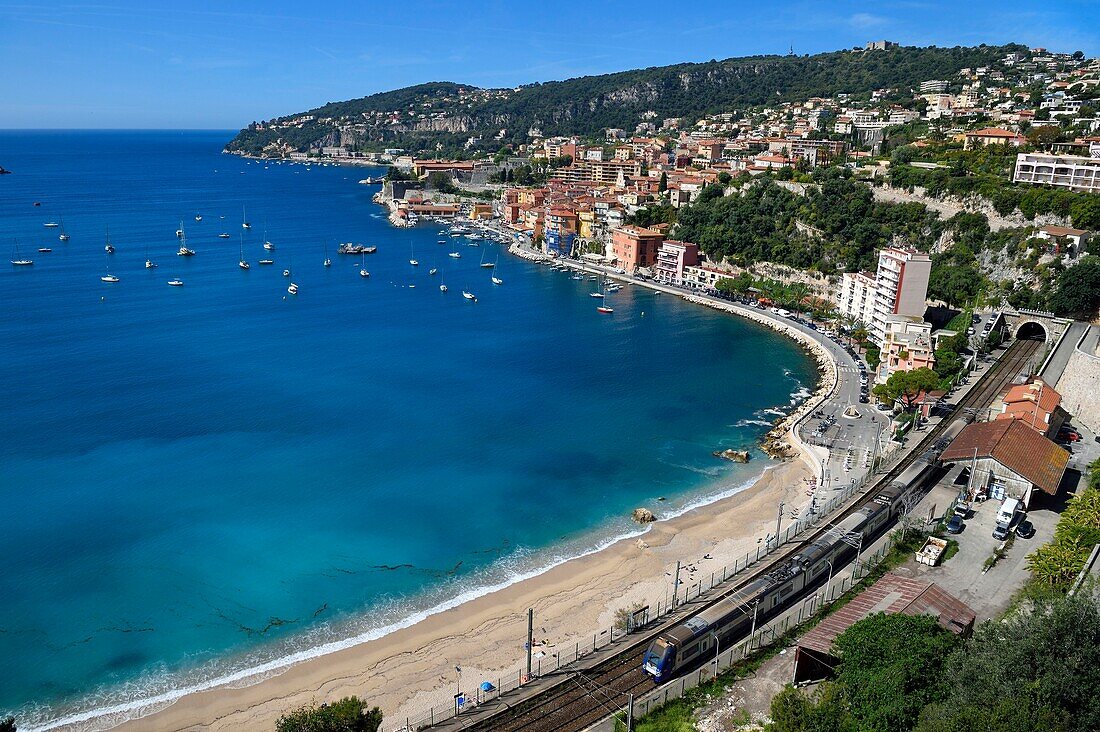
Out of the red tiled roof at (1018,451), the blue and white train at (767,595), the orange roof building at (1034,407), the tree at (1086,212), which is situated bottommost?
the blue and white train at (767,595)

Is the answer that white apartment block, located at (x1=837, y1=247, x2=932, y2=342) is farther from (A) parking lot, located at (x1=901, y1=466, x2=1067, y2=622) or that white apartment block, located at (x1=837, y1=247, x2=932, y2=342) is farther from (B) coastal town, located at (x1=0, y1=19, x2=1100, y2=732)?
(A) parking lot, located at (x1=901, y1=466, x2=1067, y2=622)

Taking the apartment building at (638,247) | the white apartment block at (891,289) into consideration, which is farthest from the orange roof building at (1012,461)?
the apartment building at (638,247)

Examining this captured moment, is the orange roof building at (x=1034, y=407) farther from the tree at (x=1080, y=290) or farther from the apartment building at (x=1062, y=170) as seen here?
the apartment building at (x=1062, y=170)

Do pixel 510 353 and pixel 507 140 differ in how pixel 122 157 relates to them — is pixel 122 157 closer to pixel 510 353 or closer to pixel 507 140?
pixel 507 140

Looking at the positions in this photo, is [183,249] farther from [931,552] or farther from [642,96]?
[642,96]

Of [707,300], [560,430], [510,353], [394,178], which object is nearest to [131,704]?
[560,430]

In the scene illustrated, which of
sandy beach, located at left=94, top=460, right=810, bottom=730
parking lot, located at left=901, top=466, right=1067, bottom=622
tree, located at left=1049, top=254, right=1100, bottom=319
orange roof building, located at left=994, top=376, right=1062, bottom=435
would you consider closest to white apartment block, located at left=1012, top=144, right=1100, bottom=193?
tree, located at left=1049, top=254, right=1100, bottom=319

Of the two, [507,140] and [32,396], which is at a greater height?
[507,140]
